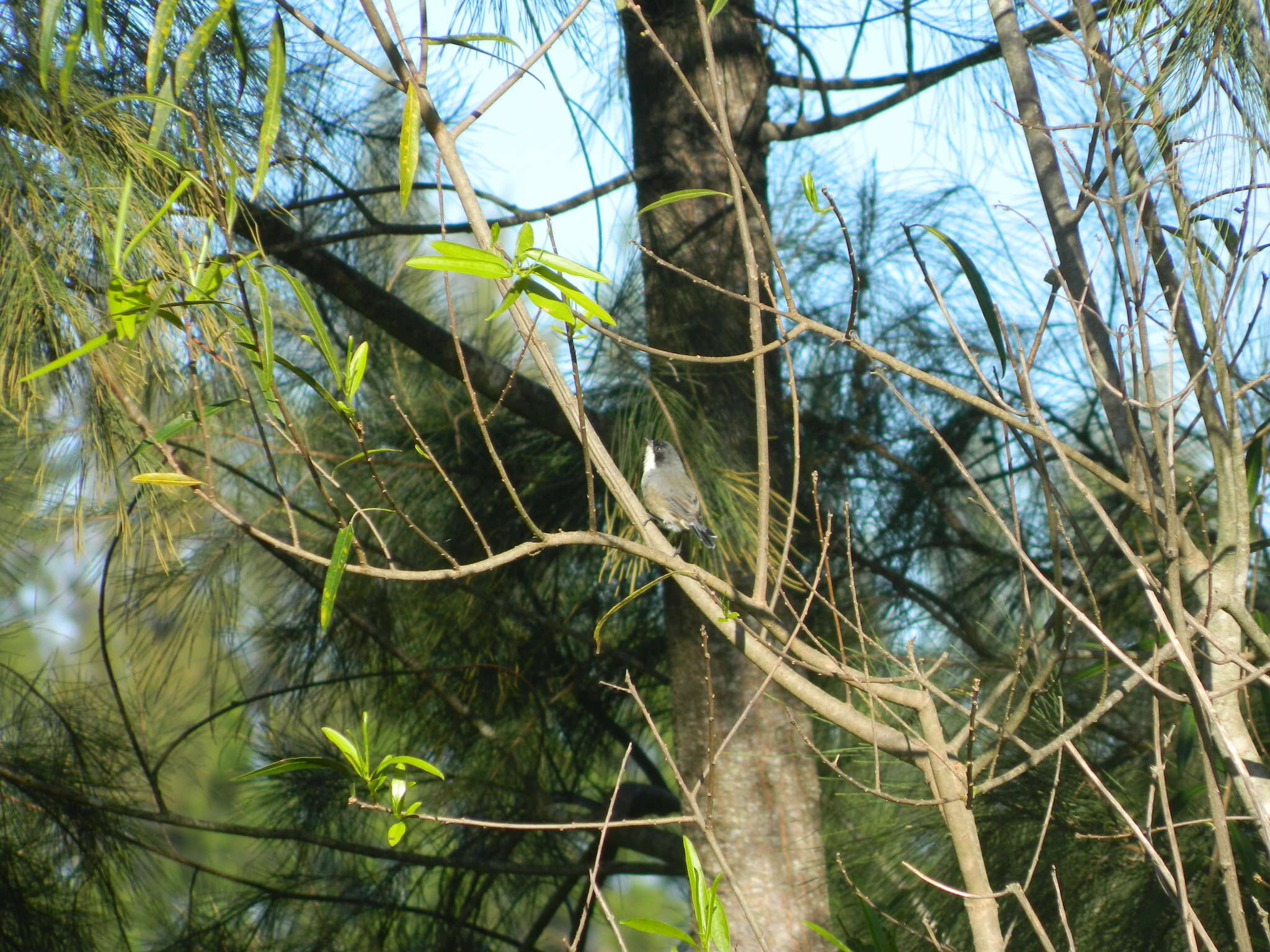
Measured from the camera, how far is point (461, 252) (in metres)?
0.61

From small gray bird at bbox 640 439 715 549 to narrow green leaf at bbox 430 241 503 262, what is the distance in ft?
3.19

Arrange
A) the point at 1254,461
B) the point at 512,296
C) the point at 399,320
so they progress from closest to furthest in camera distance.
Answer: the point at 512,296 < the point at 1254,461 < the point at 399,320

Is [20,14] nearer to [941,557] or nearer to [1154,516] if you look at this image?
[1154,516]

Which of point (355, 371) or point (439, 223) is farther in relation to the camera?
point (439, 223)

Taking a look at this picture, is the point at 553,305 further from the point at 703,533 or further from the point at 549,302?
the point at 703,533

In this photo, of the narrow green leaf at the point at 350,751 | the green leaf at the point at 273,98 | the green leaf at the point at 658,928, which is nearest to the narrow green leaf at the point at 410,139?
the green leaf at the point at 273,98

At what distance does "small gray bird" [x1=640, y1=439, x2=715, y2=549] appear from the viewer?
5.42 feet

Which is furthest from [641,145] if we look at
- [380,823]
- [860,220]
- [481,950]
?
[380,823]

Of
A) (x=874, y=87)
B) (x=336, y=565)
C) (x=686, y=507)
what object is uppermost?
(x=874, y=87)

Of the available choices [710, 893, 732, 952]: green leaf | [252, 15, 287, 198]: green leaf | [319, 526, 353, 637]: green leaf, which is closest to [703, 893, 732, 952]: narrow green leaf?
[710, 893, 732, 952]: green leaf

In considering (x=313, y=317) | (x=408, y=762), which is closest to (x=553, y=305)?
(x=313, y=317)

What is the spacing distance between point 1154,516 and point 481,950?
197 centimetres

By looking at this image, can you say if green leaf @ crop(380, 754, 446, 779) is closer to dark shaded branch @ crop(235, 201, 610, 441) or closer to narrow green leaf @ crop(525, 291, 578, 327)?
narrow green leaf @ crop(525, 291, 578, 327)

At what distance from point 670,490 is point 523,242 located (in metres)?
1.13
